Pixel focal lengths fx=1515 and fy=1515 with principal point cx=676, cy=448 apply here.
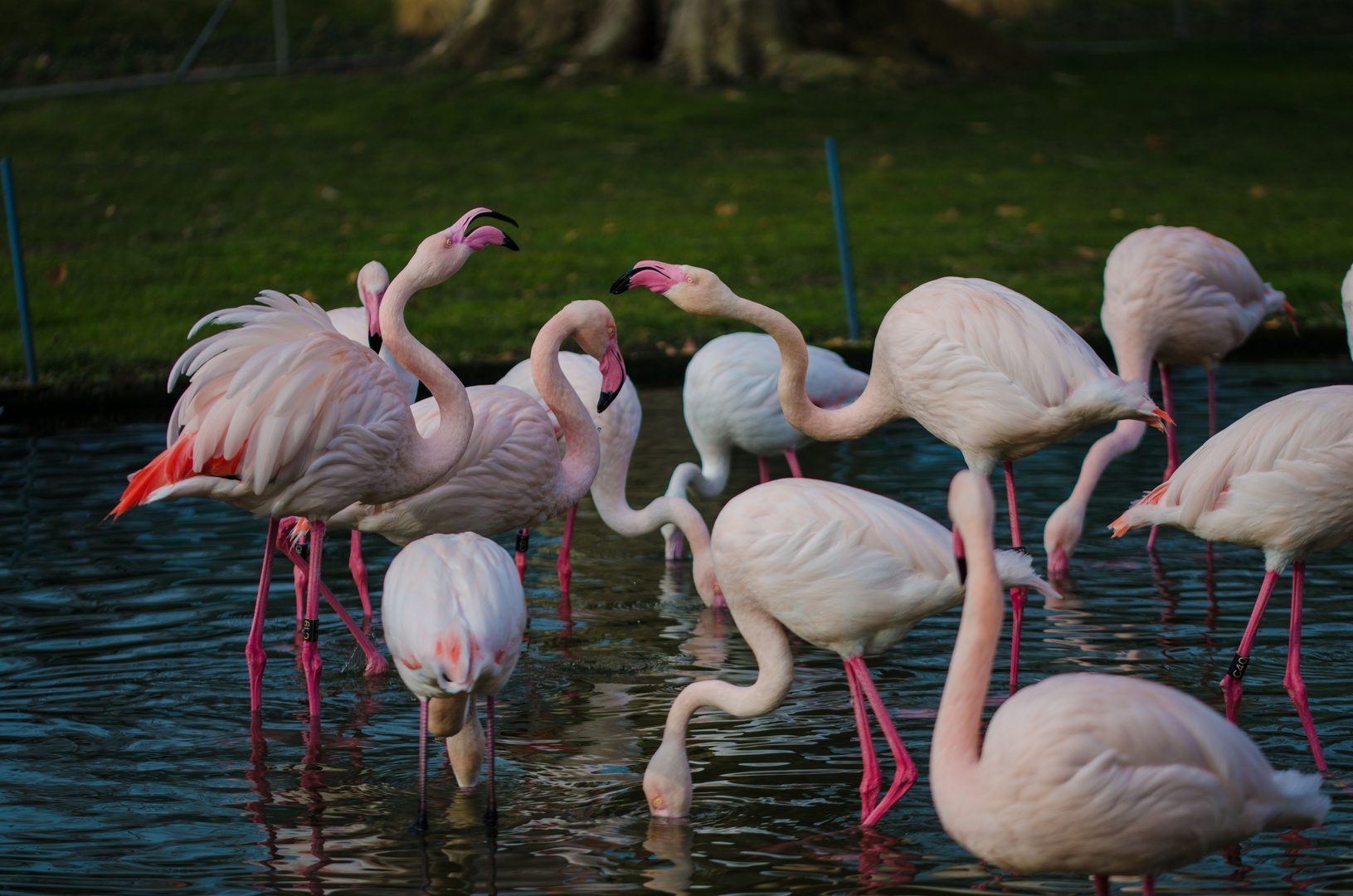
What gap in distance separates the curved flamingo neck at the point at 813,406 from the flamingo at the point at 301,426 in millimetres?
1144

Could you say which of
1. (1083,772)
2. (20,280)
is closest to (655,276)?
(1083,772)

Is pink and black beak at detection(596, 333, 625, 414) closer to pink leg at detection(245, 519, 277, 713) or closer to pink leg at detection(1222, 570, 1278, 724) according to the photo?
pink leg at detection(245, 519, 277, 713)

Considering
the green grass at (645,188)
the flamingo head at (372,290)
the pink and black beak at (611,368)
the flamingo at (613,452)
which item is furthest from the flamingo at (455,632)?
the green grass at (645,188)

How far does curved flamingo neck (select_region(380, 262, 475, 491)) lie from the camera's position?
5.28 m

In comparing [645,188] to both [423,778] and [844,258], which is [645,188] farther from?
[423,778]

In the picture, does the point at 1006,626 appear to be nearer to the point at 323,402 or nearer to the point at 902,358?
the point at 902,358

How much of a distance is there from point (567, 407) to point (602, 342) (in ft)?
0.94

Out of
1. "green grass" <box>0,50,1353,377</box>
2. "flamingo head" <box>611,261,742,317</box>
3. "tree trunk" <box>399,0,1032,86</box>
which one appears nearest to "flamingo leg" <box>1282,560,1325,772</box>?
"flamingo head" <box>611,261,742,317</box>

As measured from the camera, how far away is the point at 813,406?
18.8 feet

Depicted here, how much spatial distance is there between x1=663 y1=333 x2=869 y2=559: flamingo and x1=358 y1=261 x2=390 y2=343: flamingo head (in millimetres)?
1671

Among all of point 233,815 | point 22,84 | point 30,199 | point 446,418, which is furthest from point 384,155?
point 233,815

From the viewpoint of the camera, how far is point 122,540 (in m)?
7.14

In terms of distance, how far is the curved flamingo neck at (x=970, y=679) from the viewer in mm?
3336

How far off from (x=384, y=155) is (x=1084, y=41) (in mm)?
12582
